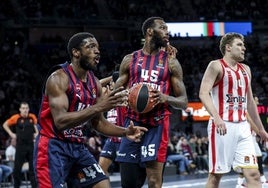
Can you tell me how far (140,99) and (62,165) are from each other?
118cm

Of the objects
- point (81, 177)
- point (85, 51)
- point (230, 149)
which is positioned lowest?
point (81, 177)

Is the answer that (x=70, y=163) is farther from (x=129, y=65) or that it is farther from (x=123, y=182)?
(x=129, y=65)

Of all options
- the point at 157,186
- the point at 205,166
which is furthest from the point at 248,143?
the point at 205,166

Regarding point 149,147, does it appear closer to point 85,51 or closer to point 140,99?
point 140,99

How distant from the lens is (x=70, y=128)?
4871 millimetres

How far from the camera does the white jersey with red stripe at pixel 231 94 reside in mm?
6758

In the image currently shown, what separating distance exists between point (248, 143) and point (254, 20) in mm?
26749

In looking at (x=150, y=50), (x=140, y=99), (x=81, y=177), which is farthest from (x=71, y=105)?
(x=150, y=50)

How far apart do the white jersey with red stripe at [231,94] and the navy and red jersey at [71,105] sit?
2.12m

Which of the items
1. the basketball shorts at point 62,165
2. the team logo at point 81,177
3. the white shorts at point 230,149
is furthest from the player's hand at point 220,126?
the team logo at point 81,177

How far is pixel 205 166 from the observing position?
17.6 m

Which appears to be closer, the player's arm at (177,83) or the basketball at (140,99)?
the basketball at (140,99)

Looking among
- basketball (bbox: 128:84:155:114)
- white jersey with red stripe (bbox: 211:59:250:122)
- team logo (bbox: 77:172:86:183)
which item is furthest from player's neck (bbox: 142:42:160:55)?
team logo (bbox: 77:172:86:183)

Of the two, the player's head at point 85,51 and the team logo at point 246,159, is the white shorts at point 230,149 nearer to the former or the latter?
the team logo at point 246,159
